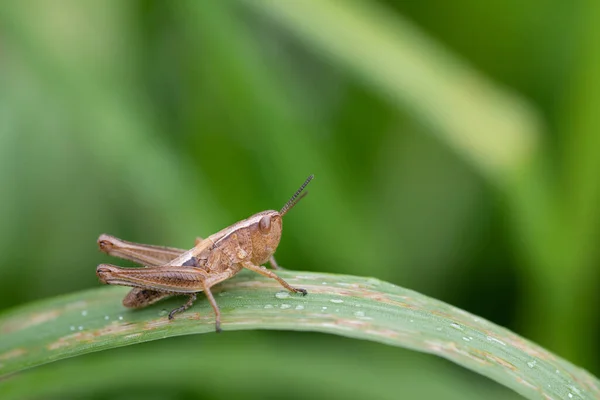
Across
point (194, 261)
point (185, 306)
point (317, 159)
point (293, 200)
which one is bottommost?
point (185, 306)

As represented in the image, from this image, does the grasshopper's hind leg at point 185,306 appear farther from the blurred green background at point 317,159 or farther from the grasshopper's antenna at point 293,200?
the grasshopper's antenna at point 293,200

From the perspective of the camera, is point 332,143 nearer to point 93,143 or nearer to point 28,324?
point 93,143

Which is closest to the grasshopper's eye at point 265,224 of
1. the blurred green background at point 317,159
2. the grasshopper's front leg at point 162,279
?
the grasshopper's front leg at point 162,279

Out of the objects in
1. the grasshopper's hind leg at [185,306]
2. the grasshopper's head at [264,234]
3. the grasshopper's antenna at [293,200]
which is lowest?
the grasshopper's hind leg at [185,306]

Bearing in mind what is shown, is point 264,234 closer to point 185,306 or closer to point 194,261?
point 194,261

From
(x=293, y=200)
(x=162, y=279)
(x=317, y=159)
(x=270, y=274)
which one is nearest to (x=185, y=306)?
(x=162, y=279)

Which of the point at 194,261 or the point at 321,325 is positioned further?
the point at 194,261

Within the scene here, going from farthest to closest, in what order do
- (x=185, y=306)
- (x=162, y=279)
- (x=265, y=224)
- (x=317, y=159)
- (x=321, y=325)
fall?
(x=317, y=159)
(x=265, y=224)
(x=162, y=279)
(x=185, y=306)
(x=321, y=325)
